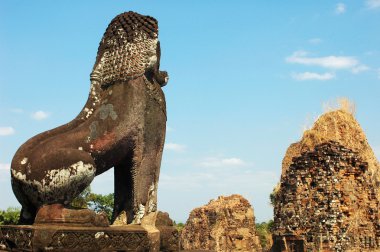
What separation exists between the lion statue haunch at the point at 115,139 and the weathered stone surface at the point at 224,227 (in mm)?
23221

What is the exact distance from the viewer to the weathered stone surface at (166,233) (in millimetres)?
5074

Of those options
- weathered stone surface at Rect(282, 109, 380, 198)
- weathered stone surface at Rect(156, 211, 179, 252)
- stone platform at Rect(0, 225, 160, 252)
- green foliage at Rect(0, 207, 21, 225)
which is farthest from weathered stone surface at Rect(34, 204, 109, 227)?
weathered stone surface at Rect(282, 109, 380, 198)

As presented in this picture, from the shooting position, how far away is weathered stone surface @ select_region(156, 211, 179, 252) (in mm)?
5074

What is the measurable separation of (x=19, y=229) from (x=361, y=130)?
24816 mm

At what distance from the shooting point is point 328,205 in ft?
54.2

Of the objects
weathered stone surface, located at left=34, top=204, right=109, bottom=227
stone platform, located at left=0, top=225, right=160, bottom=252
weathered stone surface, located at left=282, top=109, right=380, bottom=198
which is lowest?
stone platform, located at left=0, top=225, right=160, bottom=252

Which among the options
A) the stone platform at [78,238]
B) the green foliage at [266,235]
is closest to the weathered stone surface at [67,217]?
the stone platform at [78,238]

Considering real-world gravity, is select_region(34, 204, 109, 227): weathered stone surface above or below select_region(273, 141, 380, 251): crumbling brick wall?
below

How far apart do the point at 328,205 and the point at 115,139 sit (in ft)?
42.6

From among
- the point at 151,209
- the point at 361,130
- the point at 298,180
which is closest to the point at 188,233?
the point at 361,130

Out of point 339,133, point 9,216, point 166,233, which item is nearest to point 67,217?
point 166,233

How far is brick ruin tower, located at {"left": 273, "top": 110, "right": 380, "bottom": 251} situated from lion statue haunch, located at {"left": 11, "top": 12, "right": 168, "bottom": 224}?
483 inches

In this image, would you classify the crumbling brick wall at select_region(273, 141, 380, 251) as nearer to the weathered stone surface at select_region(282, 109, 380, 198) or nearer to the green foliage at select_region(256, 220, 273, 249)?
the weathered stone surface at select_region(282, 109, 380, 198)

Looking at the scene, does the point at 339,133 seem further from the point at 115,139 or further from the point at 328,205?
the point at 115,139
